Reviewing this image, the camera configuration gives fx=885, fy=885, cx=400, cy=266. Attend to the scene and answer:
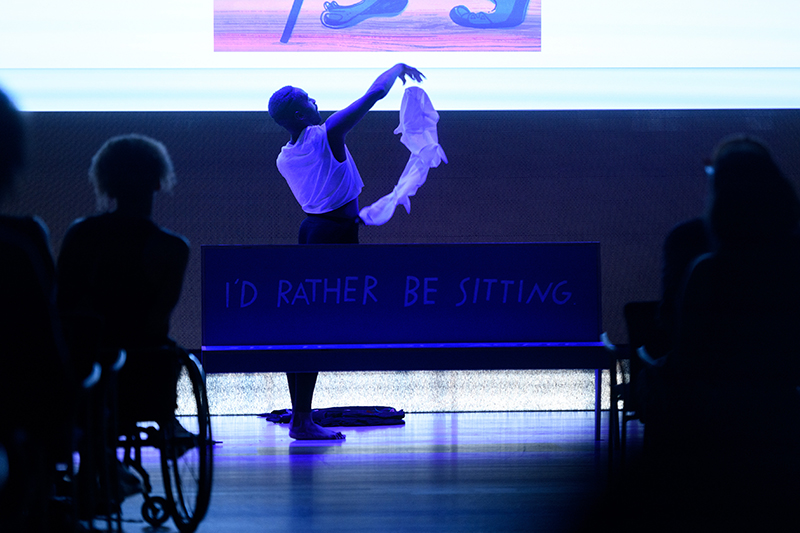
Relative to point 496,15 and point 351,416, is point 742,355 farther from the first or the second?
point 496,15

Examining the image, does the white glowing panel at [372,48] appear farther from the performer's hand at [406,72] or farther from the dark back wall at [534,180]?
the performer's hand at [406,72]

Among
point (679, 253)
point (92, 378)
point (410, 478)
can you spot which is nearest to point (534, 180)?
point (410, 478)

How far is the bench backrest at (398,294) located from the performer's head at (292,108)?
20.2 inches

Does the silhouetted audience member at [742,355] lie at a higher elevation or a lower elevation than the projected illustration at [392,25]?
lower

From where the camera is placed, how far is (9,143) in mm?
1446

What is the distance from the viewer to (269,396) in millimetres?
4918

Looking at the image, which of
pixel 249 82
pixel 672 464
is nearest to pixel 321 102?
pixel 249 82

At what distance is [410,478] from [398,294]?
863 millimetres

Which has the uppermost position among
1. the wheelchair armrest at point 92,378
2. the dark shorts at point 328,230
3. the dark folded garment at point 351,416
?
the dark shorts at point 328,230

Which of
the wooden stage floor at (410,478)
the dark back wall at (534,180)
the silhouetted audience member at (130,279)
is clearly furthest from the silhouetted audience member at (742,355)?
the dark back wall at (534,180)

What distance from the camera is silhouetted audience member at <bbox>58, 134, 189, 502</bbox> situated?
1.91 m

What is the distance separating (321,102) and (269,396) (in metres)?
1.67

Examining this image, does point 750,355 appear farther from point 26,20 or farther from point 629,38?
point 26,20

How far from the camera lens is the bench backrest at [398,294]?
331 cm
